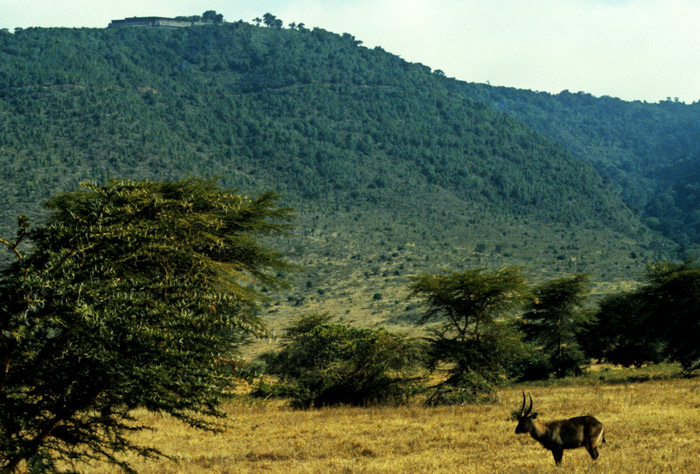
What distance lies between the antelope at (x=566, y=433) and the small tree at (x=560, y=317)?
99.0 feet

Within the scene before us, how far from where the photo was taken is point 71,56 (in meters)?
180

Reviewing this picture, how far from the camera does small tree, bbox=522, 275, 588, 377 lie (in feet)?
132

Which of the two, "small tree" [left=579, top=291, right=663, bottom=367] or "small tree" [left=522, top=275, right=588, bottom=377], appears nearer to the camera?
"small tree" [left=522, top=275, right=588, bottom=377]

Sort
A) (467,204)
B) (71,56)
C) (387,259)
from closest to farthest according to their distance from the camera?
(387,259)
(467,204)
(71,56)

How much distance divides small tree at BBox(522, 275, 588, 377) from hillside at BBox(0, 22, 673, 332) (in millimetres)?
37325

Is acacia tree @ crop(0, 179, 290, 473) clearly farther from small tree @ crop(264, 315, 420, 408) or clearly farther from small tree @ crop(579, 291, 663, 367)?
small tree @ crop(579, 291, 663, 367)

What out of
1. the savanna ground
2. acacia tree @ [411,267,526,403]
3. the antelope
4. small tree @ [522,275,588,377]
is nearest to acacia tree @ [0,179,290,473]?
the savanna ground

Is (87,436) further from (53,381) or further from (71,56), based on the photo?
(71,56)

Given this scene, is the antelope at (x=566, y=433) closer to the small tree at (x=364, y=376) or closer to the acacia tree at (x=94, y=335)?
the acacia tree at (x=94, y=335)

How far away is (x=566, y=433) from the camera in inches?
439

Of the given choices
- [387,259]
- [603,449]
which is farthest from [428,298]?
[387,259]

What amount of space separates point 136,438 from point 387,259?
300 ft

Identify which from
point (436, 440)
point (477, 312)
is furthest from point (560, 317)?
point (436, 440)

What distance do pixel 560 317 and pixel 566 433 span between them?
107 ft
